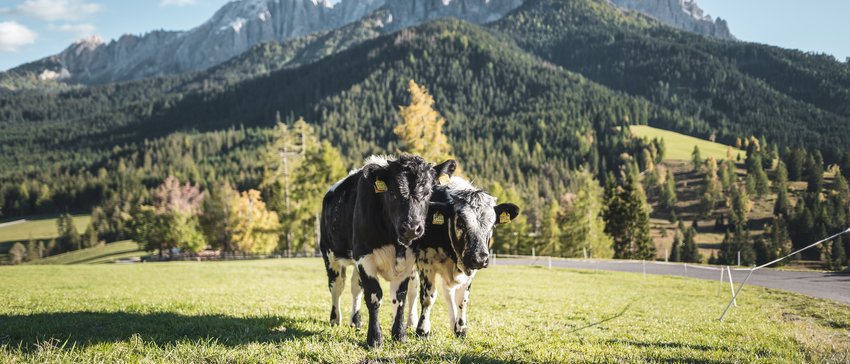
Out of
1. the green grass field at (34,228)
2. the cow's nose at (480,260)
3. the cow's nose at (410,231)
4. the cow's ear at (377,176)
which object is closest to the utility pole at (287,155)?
the cow's ear at (377,176)

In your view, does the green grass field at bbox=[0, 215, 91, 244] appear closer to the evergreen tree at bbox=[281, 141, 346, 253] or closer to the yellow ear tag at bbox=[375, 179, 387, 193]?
the evergreen tree at bbox=[281, 141, 346, 253]

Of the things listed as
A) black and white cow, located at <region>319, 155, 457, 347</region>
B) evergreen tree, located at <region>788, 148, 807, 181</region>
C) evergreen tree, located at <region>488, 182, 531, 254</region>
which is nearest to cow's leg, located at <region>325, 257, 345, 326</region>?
black and white cow, located at <region>319, 155, 457, 347</region>

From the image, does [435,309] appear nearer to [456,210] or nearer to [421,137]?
[456,210]

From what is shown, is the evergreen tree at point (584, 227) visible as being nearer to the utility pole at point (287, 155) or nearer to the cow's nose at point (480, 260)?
the utility pole at point (287, 155)

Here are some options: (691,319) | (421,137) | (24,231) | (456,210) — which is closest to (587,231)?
(421,137)

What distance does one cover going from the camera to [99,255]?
4555 inches

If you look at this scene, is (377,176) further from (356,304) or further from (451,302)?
(356,304)

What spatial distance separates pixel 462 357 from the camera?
21.0 feet

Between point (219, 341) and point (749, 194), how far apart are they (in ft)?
654

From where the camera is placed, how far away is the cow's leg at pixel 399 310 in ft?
24.6

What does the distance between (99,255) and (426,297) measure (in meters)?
133

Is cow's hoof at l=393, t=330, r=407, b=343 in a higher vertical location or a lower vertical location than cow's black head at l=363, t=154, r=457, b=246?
lower

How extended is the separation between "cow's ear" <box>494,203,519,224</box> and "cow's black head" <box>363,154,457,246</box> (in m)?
1.48

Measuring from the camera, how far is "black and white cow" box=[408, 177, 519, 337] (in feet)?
25.8
